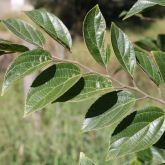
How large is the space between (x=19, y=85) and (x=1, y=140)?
297 centimetres

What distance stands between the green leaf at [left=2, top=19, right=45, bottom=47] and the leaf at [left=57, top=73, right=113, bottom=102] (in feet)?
0.27

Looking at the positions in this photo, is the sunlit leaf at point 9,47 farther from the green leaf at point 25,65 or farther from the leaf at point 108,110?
the leaf at point 108,110

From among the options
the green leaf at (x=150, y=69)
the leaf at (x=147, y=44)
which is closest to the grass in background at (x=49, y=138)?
the leaf at (x=147, y=44)

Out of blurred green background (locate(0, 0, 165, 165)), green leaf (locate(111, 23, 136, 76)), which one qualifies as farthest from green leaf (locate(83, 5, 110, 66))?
blurred green background (locate(0, 0, 165, 165))

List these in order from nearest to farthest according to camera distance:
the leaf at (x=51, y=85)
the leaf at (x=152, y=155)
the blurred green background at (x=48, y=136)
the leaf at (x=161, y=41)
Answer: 1. the leaf at (x=51, y=85)
2. the leaf at (x=152, y=155)
3. the leaf at (x=161, y=41)
4. the blurred green background at (x=48, y=136)

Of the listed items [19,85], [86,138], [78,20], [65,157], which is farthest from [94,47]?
[78,20]

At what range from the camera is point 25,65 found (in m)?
0.73

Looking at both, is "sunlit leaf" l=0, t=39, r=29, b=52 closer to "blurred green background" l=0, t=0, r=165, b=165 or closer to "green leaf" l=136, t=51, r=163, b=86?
"green leaf" l=136, t=51, r=163, b=86

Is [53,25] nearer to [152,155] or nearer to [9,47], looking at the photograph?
[9,47]

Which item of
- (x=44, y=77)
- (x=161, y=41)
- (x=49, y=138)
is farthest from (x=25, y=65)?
(x=49, y=138)

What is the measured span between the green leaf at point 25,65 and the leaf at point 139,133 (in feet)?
0.45

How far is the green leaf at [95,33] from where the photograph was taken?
77cm

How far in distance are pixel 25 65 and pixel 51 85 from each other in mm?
44

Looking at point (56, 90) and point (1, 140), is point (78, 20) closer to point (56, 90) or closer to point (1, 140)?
point (1, 140)
